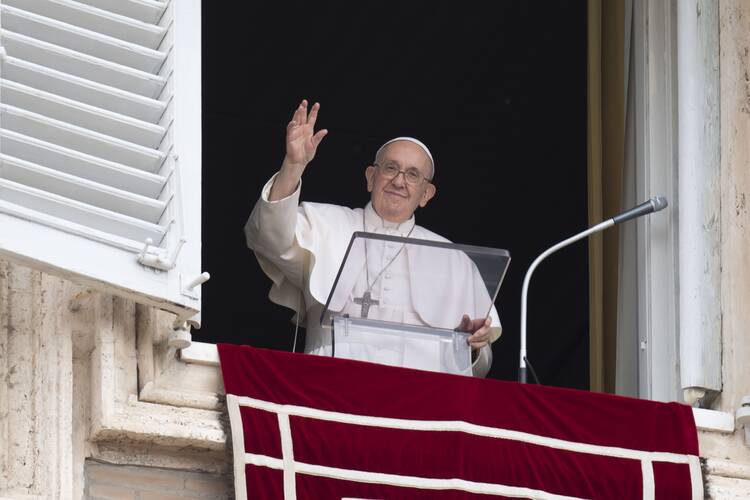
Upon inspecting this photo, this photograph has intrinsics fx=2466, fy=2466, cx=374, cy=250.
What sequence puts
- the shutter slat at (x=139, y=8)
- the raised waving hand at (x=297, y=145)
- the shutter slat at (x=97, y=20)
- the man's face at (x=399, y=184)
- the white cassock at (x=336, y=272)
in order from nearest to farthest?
the shutter slat at (x=97, y=20) < the shutter slat at (x=139, y=8) < the white cassock at (x=336, y=272) < the raised waving hand at (x=297, y=145) < the man's face at (x=399, y=184)

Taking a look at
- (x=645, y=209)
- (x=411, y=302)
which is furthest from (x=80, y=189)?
(x=645, y=209)

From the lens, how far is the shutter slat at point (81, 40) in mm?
6477

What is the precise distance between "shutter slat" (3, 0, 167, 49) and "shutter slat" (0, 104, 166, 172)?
0.36m

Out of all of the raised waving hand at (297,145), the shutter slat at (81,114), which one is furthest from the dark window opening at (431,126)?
the shutter slat at (81,114)

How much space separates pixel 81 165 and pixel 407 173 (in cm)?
167

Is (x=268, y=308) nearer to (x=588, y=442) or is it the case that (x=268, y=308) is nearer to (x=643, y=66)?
(x=643, y=66)

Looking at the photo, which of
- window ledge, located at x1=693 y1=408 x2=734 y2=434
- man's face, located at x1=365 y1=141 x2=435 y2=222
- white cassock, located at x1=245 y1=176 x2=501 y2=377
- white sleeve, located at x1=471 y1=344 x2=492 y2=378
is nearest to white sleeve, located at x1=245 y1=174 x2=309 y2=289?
white cassock, located at x1=245 y1=176 x2=501 y2=377

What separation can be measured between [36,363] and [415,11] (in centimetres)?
375

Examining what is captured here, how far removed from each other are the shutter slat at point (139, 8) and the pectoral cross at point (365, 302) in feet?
3.10

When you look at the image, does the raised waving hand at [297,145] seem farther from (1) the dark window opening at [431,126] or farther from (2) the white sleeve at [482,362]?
(1) the dark window opening at [431,126]

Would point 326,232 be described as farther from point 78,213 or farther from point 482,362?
point 78,213

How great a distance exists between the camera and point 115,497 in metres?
6.39

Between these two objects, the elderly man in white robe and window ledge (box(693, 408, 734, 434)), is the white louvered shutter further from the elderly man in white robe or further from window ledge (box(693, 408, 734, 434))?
window ledge (box(693, 408, 734, 434))

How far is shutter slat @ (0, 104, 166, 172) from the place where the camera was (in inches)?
248
